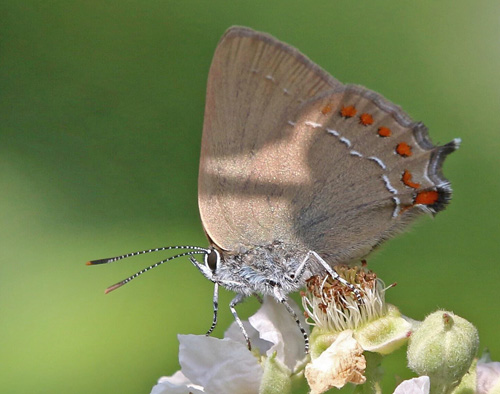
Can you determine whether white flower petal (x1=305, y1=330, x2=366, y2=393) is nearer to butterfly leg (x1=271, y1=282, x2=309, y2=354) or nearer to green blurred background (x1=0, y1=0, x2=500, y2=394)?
butterfly leg (x1=271, y1=282, x2=309, y2=354)

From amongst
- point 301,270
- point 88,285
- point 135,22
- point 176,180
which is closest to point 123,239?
point 88,285

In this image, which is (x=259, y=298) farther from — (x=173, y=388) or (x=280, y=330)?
(x=173, y=388)

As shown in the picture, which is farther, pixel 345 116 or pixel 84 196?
pixel 84 196

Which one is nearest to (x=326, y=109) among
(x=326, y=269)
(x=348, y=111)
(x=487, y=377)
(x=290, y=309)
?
(x=348, y=111)

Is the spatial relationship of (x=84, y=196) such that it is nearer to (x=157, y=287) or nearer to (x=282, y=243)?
(x=157, y=287)

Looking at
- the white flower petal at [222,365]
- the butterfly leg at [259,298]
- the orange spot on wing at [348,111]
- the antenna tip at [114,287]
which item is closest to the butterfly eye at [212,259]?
the butterfly leg at [259,298]

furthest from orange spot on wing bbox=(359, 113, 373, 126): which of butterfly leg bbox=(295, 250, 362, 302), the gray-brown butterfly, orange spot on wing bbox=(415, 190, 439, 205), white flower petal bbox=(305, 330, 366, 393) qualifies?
white flower petal bbox=(305, 330, 366, 393)
